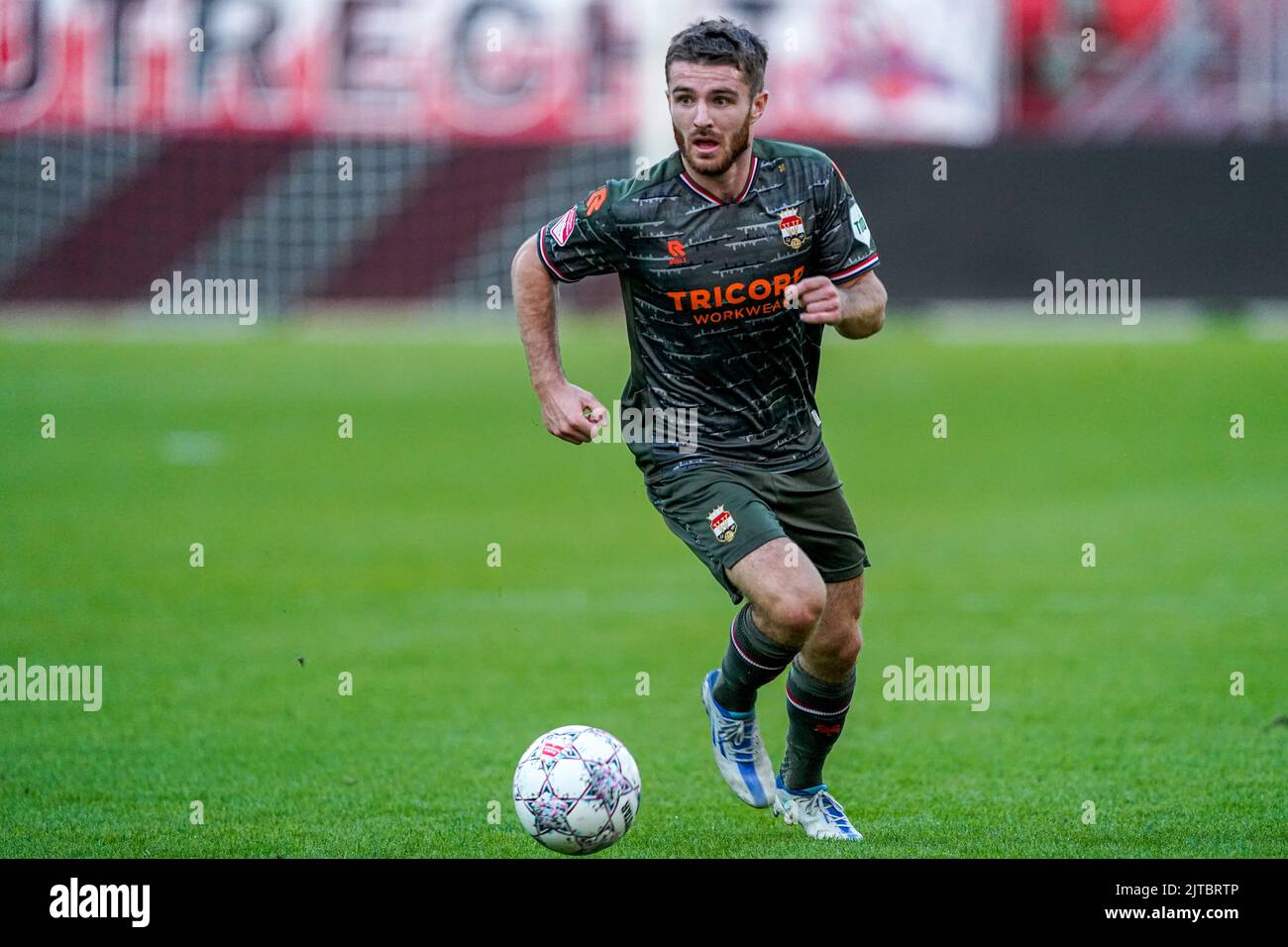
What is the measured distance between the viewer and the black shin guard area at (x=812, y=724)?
19.9 feet

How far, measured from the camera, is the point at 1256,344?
23672 mm

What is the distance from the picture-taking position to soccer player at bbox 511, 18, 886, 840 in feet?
18.6

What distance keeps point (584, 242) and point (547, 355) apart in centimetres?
37

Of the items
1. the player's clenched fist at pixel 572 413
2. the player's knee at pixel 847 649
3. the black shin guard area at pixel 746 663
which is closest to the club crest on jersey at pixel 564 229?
the player's clenched fist at pixel 572 413

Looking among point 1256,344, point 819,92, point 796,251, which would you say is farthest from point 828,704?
point 819,92

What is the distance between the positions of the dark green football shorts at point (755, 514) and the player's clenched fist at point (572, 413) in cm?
41

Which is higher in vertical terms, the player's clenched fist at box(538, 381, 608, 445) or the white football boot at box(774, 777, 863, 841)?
the player's clenched fist at box(538, 381, 608, 445)

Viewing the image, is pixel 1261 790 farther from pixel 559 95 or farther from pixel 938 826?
pixel 559 95

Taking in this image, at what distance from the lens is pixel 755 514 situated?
227 inches

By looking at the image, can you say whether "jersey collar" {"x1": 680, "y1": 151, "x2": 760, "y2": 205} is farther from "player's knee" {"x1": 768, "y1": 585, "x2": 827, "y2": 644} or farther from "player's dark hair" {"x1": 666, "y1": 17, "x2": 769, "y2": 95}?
"player's knee" {"x1": 768, "y1": 585, "x2": 827, "y2": 644}

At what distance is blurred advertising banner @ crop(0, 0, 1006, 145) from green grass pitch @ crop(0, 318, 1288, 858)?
8.61m

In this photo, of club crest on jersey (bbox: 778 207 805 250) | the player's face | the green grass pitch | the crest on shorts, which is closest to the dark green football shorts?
the crest on shorts

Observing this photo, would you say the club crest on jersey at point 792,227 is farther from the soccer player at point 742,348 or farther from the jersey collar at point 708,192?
the jersey collar at point 708,192

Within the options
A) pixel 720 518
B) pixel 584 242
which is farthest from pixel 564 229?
pixel 720 518
